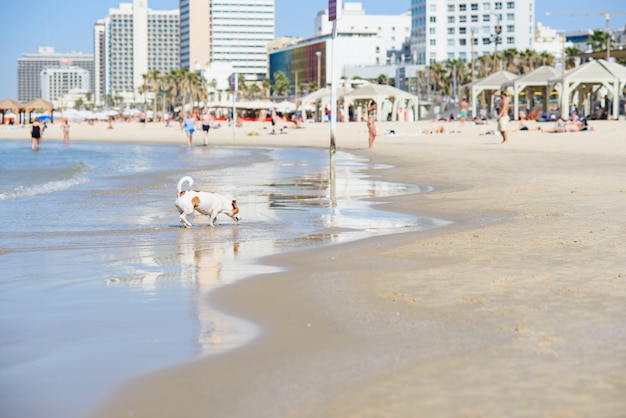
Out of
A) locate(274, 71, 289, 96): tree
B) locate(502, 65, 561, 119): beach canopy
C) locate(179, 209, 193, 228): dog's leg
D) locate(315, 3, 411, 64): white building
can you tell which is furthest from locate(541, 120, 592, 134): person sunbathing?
locate(315, 3, 411, 64): white building

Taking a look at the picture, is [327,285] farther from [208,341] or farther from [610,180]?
[610,180]

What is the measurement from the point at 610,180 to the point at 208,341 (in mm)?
11723

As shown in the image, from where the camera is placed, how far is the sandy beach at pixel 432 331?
412 centimetres

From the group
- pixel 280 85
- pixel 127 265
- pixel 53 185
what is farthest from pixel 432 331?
pixel 280 85

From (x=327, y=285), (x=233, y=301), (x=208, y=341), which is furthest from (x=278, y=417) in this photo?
(x=327, y=285)

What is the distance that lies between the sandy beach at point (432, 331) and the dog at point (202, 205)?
217cm

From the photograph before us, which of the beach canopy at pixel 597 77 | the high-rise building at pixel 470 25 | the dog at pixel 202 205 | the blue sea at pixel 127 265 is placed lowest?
the blue sea at pixel 127 265

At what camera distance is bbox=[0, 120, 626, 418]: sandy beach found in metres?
4.12

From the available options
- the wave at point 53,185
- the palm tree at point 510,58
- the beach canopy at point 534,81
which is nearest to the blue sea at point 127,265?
the wave at point 53,185

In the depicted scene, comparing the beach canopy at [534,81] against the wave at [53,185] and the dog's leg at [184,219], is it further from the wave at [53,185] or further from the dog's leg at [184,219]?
the dog's leg at [184,219]

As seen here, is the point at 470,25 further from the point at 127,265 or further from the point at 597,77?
the point at 127,265

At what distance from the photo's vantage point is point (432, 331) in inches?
211

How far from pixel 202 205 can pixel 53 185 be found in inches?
384

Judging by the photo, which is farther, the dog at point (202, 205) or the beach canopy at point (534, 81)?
the beach canopy at point (534, 81)
